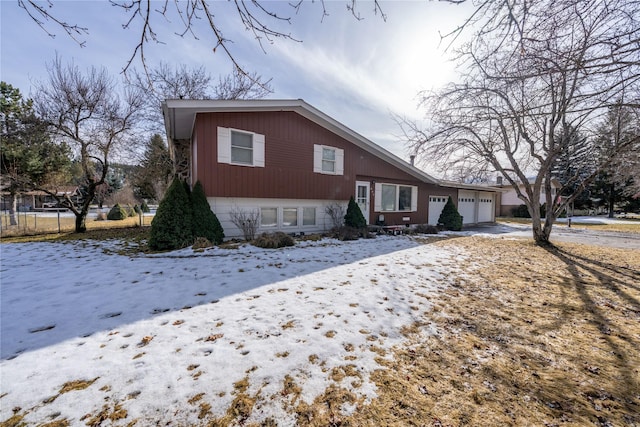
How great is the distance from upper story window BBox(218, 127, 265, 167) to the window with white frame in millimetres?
6635

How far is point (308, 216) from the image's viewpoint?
37.3 feet

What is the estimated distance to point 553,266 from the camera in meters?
6.73

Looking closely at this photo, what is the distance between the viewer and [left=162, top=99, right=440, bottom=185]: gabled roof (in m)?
8.40

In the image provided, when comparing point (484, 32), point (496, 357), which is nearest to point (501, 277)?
point (496, 357)

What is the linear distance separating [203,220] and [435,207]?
14278 mm

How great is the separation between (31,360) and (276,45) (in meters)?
4.05

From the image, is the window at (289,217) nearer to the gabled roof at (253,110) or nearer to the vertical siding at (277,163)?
the vertical siding at (277,163)

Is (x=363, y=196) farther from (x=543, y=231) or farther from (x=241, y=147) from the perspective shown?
(x=543, y=231)

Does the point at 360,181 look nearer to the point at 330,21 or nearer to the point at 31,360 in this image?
the point at 330,21

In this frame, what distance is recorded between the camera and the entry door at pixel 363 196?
13132 mm

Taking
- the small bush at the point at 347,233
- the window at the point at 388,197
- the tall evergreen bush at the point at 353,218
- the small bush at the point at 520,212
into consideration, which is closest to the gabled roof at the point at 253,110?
the window at the point at 388,197

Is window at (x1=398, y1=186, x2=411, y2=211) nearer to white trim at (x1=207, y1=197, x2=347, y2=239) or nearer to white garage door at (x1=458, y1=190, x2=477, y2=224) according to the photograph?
white trim at (x1=207, y1=197, x2=347, y2=239)

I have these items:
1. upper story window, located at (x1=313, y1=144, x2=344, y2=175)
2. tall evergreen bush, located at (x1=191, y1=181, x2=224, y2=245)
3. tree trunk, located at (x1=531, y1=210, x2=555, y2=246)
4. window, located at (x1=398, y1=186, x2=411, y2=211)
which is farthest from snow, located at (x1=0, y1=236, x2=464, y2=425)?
window, located at (x1=398, y1=186, x2=411, y2=211)

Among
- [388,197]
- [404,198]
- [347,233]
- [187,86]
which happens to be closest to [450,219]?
[404,198]
